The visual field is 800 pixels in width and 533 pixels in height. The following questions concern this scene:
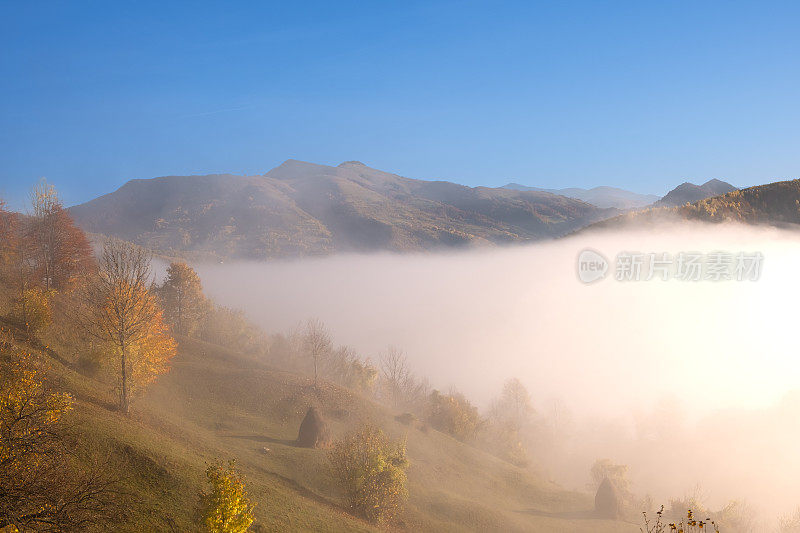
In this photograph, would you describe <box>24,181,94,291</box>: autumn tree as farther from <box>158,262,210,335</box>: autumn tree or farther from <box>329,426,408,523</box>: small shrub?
<box>329,426,408,523</box>: small shrub

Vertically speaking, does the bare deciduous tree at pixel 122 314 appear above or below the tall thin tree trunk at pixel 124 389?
above

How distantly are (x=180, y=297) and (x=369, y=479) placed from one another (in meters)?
68.1

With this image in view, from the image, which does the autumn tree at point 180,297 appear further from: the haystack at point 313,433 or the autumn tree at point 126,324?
the haystack at point 313,433

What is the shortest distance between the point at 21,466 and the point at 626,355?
16170 cm

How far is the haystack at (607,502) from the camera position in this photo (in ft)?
166

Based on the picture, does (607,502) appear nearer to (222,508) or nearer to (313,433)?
(313,433)

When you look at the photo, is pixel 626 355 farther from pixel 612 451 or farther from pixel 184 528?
pixel 184 528

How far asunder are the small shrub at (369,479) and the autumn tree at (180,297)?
197ft

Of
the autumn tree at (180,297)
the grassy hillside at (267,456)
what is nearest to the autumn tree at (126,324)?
the grassy hillside at (267,456)

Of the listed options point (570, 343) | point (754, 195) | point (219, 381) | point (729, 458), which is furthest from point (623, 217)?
point (570, 343)

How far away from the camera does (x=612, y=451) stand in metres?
101

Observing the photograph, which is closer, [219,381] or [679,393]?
[219,381]

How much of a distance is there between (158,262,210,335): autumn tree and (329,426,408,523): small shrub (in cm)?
6008

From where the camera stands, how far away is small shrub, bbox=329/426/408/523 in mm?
38375
